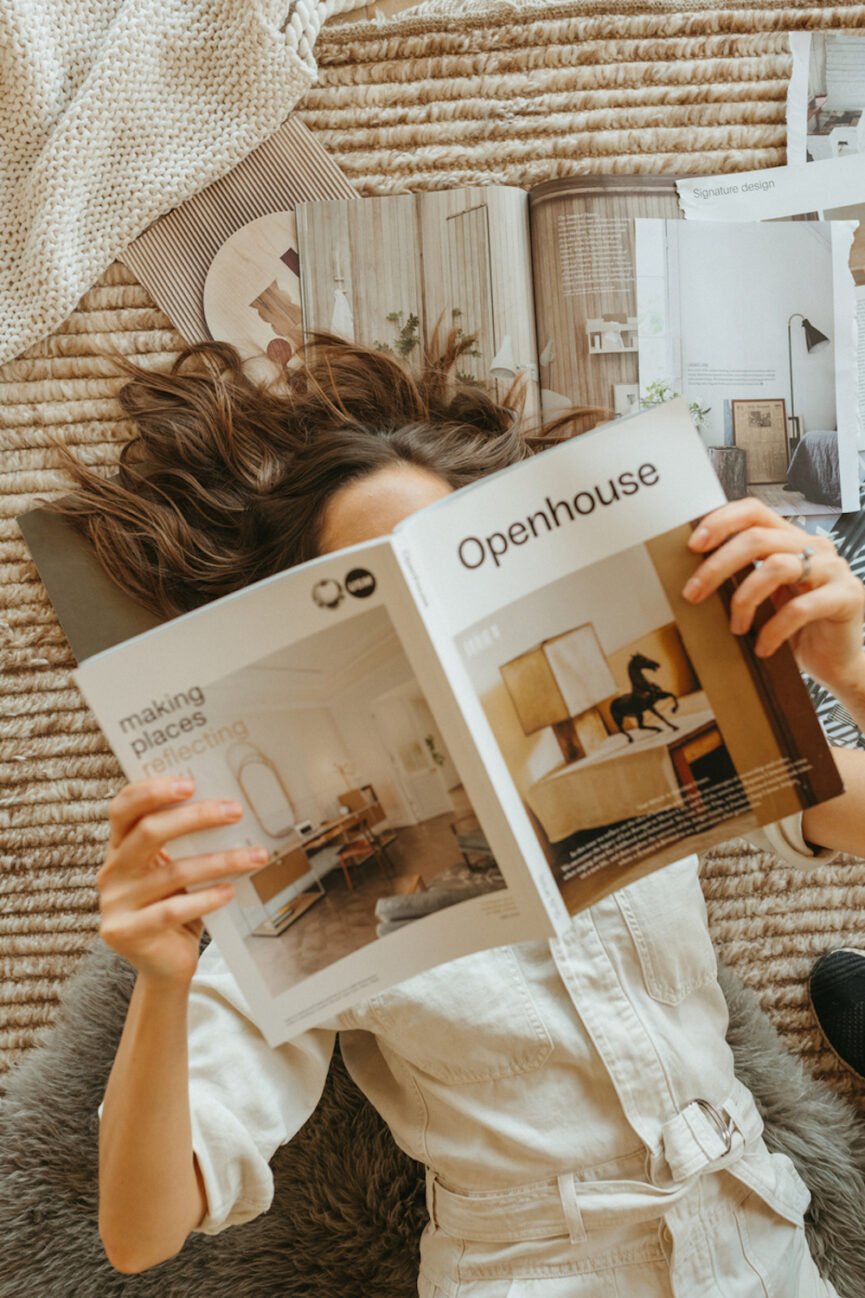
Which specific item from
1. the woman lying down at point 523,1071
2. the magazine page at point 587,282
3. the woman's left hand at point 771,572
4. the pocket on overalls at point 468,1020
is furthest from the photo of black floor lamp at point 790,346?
the pocket on overalls at point 468,1020

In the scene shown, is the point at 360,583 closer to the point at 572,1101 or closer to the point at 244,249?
the point at 572,1101

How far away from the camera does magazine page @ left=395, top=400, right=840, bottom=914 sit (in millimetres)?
516

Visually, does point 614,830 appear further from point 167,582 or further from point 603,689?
point 167,582

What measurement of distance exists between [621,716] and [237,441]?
451 millimetres

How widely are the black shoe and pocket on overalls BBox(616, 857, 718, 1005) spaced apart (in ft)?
0.84

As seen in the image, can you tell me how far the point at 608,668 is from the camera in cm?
54

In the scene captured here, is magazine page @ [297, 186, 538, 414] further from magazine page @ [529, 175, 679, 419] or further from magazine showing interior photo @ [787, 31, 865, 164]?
magazine showing interior photo @ [787, 31, 865, 164]

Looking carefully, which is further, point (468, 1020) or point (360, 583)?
point (468, 1020)

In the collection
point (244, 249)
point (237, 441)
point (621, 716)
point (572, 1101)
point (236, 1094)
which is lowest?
point (572, 1101)

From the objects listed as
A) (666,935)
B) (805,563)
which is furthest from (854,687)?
(666,935)

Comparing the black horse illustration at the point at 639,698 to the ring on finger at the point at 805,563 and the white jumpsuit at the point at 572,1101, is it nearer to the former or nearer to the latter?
the ring on finger at the point at 805,563

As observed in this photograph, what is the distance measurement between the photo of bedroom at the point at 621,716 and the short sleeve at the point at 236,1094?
242 mm

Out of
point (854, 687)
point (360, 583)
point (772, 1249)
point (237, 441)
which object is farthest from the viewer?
point (237, 441)

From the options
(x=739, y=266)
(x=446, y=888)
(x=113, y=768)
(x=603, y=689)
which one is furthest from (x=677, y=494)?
(x=113, y=768)
